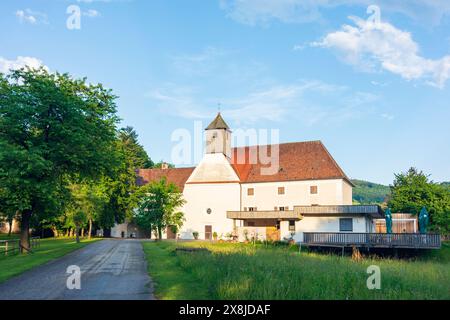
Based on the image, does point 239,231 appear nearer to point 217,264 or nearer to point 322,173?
point 322,173

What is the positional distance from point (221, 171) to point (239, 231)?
29.9 ft

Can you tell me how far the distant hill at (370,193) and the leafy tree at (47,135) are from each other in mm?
127150

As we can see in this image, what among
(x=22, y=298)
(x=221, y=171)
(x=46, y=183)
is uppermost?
(x=221, y=171)

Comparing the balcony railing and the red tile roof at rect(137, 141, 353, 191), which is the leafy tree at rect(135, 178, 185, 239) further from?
the red tile roof at rect(137, 141, 353, 191)

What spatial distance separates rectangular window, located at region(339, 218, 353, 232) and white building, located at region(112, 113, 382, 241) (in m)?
1.36

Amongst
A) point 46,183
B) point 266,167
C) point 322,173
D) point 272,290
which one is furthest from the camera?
point 266,167

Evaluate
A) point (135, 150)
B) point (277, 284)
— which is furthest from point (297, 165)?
point (277, 284)

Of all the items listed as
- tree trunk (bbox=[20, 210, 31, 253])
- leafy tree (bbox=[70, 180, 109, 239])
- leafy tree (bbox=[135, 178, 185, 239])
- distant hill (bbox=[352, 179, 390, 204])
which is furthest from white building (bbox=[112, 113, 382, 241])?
distant hill (bbox=[352, 179, 390, 204])

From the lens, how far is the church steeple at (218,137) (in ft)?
183

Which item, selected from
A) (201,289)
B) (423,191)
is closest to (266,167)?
(423,191)

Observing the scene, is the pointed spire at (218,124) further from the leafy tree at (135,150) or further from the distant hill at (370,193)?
the distant hill at (370,193)

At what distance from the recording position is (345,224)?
4094cm

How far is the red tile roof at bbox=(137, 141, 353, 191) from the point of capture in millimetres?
49062
